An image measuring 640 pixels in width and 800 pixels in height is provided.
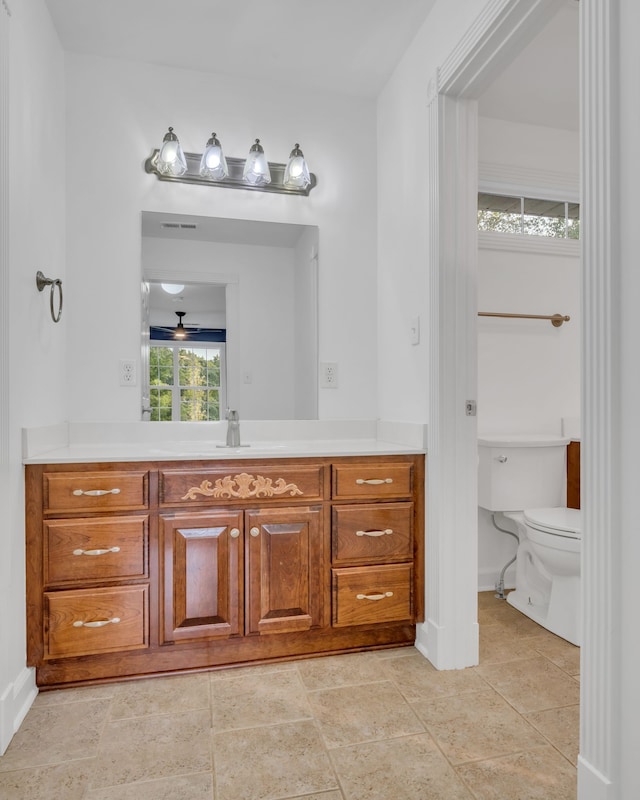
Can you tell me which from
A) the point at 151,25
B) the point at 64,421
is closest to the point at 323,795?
the point at 64,421

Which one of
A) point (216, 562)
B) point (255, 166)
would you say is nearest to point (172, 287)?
point (255, 166)

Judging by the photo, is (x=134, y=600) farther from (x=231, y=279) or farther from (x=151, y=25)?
(x=151, y=25)

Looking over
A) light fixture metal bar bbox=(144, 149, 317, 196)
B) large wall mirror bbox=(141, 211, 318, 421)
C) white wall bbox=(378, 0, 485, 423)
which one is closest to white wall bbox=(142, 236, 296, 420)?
large wall mirror bbox=(141, 211, 318, 421)

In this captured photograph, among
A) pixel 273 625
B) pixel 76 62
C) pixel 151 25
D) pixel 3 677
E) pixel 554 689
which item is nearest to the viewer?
pixel 3 677

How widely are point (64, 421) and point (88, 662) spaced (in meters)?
0.95

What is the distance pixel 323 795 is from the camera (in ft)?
4.36

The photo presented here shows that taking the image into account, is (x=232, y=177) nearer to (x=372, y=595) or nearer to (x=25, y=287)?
(x=25, y=287)

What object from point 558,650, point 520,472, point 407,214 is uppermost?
point 407,214

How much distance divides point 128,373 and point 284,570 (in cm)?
110

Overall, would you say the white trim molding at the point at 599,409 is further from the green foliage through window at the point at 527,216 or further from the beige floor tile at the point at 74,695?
the green foliage through window at the point at 527,216

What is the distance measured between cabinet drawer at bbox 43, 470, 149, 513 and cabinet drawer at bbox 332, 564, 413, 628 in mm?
807

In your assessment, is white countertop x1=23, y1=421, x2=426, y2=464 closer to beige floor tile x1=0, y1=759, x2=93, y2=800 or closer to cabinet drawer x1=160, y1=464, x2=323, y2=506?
cabinet drawer x1=160, y1=464, x2=323, y2=506

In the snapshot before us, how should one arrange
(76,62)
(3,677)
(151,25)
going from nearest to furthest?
(3,677)
(151,25)
(76,62)

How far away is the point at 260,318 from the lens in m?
2.52
